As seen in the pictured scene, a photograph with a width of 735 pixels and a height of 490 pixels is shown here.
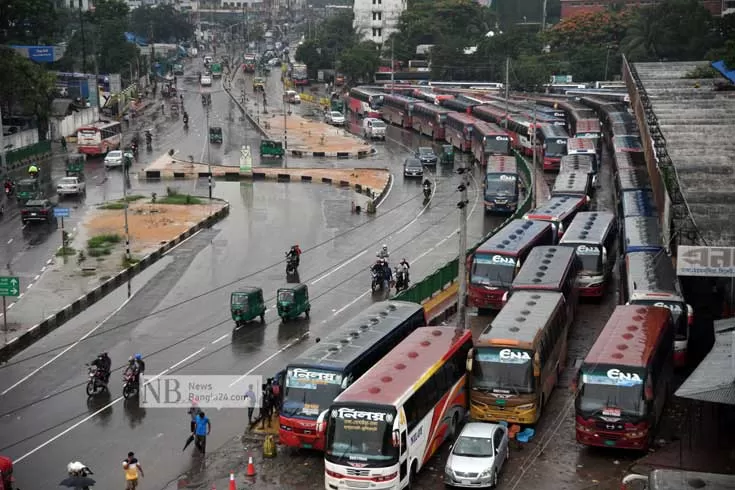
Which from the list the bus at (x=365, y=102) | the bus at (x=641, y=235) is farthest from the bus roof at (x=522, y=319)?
the bus at (x=365, y=102)

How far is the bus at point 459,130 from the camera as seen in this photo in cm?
7719

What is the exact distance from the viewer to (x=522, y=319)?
2709 cm

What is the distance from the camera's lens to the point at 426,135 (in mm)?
91625

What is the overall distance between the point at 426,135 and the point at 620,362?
6878 cm

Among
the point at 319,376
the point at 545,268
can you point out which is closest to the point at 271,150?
the point at 545,268

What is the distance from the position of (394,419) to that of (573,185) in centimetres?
3135

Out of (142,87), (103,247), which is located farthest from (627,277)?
(142,87)

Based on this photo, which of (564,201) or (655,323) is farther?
(564,201)

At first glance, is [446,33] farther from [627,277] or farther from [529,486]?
[529,486]

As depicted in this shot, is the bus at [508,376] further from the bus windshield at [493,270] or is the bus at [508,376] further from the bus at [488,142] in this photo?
the bus at [488,142]

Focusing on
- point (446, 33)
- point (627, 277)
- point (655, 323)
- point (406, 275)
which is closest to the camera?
point (655, 323)

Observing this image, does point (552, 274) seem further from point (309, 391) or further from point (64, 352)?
point (64, 352)

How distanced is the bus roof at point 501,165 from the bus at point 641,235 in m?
14.4

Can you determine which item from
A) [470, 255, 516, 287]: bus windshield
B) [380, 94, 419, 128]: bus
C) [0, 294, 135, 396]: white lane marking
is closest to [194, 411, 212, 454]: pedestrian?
[0, 294, 135, 396]: white lane marking
